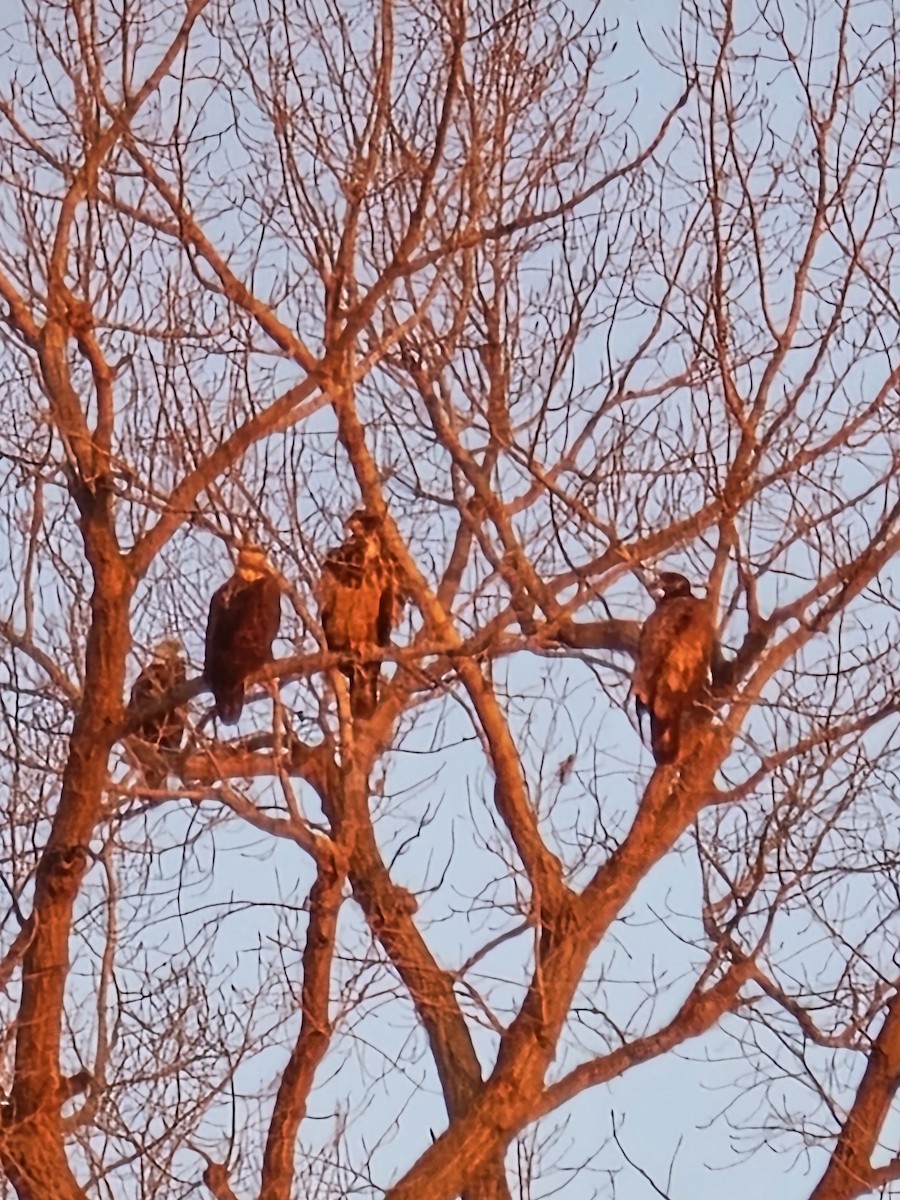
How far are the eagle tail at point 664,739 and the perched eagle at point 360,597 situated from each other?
95 cm

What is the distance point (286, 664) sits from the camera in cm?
583

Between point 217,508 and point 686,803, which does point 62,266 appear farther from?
point 686,803

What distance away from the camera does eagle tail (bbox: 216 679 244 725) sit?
647 cm

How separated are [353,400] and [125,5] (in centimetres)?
143

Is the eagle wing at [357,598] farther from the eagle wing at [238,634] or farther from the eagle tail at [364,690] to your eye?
the eagle wing at [238,634]

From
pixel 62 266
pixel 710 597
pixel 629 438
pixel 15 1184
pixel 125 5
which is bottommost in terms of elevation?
pixel 15 1184

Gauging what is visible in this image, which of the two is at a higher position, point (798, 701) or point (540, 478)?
point (540, 478)

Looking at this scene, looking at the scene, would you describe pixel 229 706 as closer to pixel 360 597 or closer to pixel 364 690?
pixel 364 690

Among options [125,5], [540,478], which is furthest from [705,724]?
[125,5]

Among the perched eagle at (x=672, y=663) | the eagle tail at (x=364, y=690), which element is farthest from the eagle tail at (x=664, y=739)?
the eagle tail at (x=364, y=690)

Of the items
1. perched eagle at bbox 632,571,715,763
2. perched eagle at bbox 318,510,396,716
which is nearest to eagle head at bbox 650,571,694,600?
perched eagle at bbox 632,571,715,763

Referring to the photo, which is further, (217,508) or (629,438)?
(629,438)

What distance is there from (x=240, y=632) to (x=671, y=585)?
4.97ft

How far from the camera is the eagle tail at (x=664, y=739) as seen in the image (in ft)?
20.3
